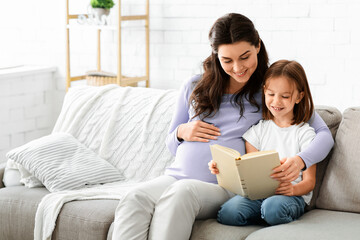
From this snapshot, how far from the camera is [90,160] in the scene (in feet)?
9.31

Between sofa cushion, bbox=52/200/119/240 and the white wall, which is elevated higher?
the white wall

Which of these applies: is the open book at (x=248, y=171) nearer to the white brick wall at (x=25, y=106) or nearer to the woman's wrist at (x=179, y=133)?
the woman's wrist at (x=179, y=133)

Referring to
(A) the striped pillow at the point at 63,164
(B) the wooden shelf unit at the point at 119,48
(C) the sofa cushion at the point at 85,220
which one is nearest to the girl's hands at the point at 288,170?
(C) the sofa cushion at the point at 85,220

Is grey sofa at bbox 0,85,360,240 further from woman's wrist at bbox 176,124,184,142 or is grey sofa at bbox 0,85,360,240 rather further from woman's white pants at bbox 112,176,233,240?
A: woman's wrist at bbox 176,124,184,142

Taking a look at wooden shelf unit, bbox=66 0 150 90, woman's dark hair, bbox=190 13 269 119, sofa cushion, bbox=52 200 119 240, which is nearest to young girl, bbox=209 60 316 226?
woman's dark hair, bbox=190 13 269 119

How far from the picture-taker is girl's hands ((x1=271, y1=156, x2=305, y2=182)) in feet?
6.76

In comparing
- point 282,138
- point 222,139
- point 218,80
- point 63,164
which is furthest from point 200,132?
point 63,164

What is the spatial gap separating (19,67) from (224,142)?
2724 millimetres

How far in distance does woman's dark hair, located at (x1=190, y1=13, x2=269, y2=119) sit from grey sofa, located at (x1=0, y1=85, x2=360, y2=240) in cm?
32

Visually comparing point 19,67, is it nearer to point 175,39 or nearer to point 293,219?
point 175,39

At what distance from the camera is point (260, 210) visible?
218 cm

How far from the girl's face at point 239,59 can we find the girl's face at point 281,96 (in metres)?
0.10

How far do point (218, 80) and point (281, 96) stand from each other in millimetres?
330

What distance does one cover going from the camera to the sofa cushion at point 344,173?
2287mm
